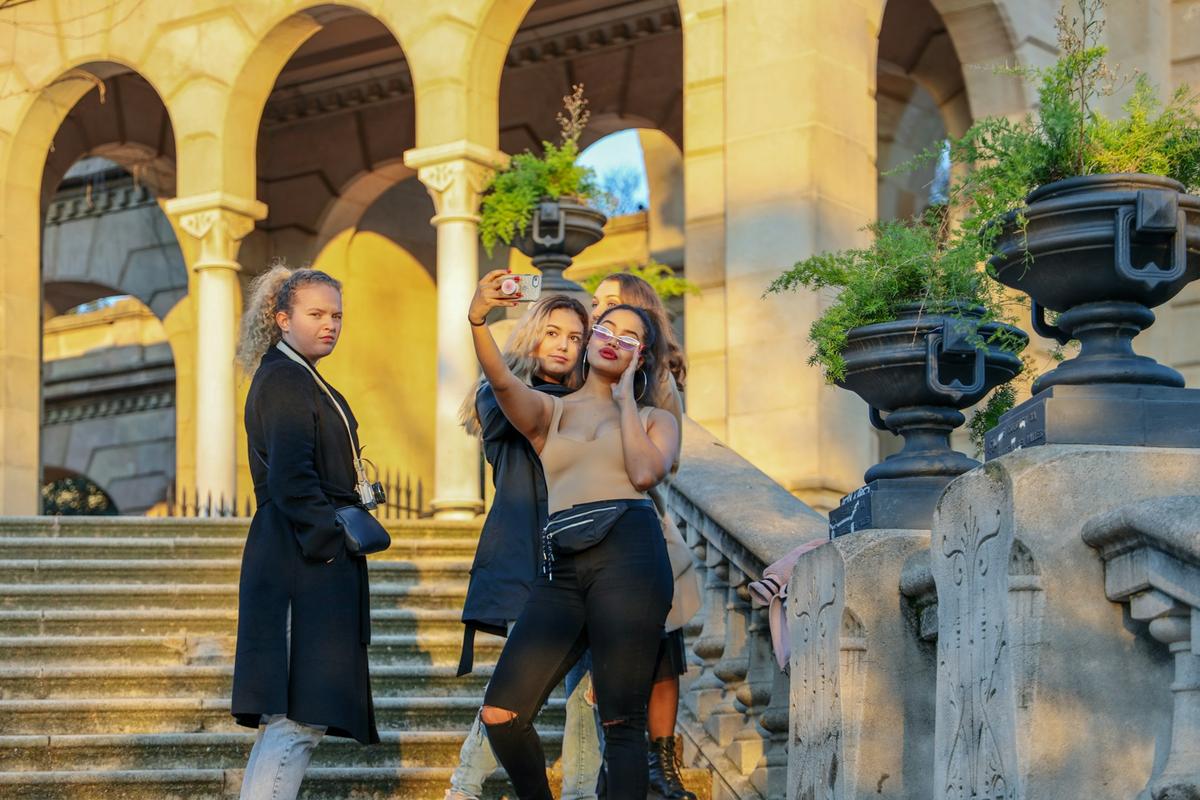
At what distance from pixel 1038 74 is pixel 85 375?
65.5ft

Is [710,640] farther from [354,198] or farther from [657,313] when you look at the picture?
[354,198]

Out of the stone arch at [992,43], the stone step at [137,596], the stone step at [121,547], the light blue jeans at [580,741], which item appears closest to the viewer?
the light blue jeans at [580,741]

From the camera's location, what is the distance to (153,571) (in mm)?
8906

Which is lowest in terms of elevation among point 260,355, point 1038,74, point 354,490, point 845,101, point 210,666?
point 210,666

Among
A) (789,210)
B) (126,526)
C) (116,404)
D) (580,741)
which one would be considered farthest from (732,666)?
(116,404)

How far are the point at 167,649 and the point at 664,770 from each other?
2.97 m

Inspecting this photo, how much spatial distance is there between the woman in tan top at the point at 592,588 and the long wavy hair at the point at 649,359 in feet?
0.73

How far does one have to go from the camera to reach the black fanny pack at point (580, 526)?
486cm

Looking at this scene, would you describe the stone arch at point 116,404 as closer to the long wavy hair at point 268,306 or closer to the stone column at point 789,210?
the stone column at point 789,210

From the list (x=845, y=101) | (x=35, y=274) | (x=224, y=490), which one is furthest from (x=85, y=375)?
(x=845, y=101)

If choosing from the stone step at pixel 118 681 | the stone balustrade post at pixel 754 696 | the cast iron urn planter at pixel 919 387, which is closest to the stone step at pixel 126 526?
the stone step at pixel 118 681

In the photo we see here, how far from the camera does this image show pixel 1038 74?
4.86m

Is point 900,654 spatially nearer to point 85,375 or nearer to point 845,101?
point 845,101

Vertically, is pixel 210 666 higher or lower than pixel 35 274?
lower
